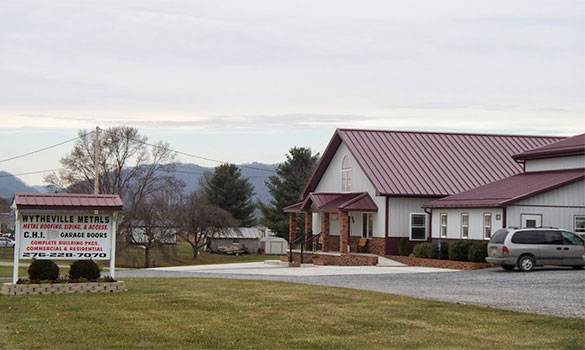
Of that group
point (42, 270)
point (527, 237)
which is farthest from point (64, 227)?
point (527, 237)

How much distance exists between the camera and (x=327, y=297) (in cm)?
1989

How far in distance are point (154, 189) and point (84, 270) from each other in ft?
205

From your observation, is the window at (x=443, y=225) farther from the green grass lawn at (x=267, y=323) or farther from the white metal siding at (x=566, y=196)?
the green grass lawn at (x=267, y=323)

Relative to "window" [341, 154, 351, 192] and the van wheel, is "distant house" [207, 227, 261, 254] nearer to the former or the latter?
"window" [341, 154, 351, 192]

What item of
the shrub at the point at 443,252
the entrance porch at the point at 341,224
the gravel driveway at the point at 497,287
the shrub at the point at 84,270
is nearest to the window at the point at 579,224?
the gravel driveway at the point at 497,287

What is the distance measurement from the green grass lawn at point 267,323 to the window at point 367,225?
25.5 metres

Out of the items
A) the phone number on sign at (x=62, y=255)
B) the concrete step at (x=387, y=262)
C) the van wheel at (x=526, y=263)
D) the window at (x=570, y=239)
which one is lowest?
the concrete step at (x=387, y=262)

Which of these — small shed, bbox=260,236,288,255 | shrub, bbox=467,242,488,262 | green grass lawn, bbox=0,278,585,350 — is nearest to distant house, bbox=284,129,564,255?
shrub, bbox=467,242,488,262

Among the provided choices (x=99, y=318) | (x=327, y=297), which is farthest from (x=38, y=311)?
(x=327, y=297)

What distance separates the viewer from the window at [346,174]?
49062 millimetres

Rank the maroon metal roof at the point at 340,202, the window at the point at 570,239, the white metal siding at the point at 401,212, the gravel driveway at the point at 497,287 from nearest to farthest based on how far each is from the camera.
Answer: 1. the gravel driveway at the point at 497,287
2. the window at the point at 570,239
3. the white metal siding at the point at 401,212
4. the maroon metal roof at the point at 340,202

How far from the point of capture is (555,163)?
41.3m

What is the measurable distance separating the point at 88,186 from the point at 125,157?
6.18 m

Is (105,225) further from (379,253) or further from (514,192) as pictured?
(379,253)
